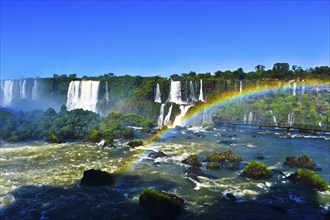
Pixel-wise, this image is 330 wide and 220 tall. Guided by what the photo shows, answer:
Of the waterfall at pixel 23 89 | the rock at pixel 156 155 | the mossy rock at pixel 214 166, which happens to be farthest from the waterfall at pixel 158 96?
the mossy rock at pixel 214 166

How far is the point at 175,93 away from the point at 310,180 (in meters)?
46.4

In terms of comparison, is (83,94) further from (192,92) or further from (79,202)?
(79,202)

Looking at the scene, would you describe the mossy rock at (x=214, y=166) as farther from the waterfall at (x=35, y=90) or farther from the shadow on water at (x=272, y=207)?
the waterfall at (x=35, y=90)

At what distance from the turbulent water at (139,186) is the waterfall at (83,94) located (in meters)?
38.0

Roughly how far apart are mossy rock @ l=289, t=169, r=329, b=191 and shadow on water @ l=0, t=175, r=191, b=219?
320 inches

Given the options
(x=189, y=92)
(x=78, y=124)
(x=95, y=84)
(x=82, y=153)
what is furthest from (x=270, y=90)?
(x=82, y=153)

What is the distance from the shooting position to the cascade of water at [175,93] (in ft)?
213

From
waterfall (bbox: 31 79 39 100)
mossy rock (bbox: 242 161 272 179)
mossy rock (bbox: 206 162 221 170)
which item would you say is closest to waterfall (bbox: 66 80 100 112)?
waterfall (bbox: 31 79 39 100)

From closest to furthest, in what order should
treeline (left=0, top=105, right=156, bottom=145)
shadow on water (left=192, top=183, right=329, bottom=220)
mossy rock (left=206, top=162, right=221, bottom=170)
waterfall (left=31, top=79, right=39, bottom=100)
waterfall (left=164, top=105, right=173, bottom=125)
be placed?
1. shadow on water (left=192, top=183, right=329, bottom=220)
2. mossy rock (left=206, top=162, right=221, bottom=170)
3. treeline (left=0, top=105, right=156, bottom=145)
4. waterfall (left=164, top=105, right=173, bottom=125)
5. waterfall (left=31, top=79, right=39, bottom=100)

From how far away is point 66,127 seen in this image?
132ft

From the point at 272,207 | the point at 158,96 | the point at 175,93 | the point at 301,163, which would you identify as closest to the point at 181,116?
the point at 175,93

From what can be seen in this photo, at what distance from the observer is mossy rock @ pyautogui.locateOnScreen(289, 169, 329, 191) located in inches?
768

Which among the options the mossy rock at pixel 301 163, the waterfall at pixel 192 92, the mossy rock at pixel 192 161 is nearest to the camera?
the mossy rock at pixel 301 163

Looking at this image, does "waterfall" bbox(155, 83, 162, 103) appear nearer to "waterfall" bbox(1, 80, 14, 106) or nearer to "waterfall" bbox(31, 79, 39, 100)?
"waterfall" bbox(31, 79, 39, 100)
